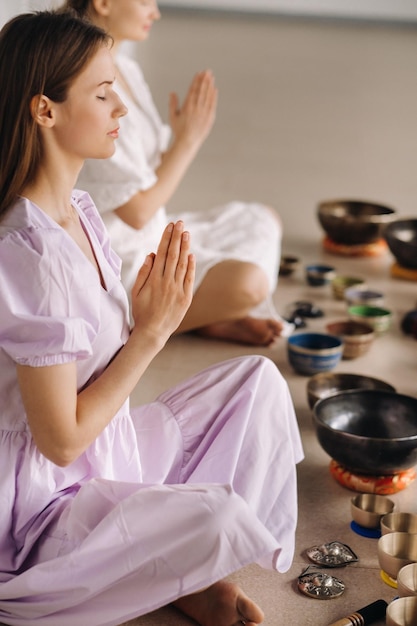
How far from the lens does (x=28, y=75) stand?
155cm

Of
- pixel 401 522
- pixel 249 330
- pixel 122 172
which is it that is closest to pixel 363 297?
pixel 249 330

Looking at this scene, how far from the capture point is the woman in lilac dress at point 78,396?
150 cm

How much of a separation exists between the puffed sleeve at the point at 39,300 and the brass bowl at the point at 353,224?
8.78 ft

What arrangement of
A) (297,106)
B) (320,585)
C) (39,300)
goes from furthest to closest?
1. (297,106)
2. (320,585)
3. (39,300)

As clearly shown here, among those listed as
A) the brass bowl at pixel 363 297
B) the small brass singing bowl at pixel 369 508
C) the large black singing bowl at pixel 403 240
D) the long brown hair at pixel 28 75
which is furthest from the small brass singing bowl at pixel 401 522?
the large black singing bowl at pixel 403 240

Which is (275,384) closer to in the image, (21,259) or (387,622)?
(387,622)

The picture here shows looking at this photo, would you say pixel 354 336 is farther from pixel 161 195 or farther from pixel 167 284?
pixel 167 284

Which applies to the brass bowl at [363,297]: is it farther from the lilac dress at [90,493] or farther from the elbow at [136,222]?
the lilac dress at [90,493]

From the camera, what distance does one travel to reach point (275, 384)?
190 centimetres

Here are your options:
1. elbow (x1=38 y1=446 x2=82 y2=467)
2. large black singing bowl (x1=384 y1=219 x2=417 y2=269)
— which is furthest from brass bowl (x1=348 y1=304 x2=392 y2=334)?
elbow (x1=38 y1=446 x2=82 y2=467)

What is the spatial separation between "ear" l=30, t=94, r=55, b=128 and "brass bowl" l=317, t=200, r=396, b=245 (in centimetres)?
263

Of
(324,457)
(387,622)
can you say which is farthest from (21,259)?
(324,457)

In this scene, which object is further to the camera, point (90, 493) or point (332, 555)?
point (332, 555)

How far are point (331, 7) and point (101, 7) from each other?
246 cm
